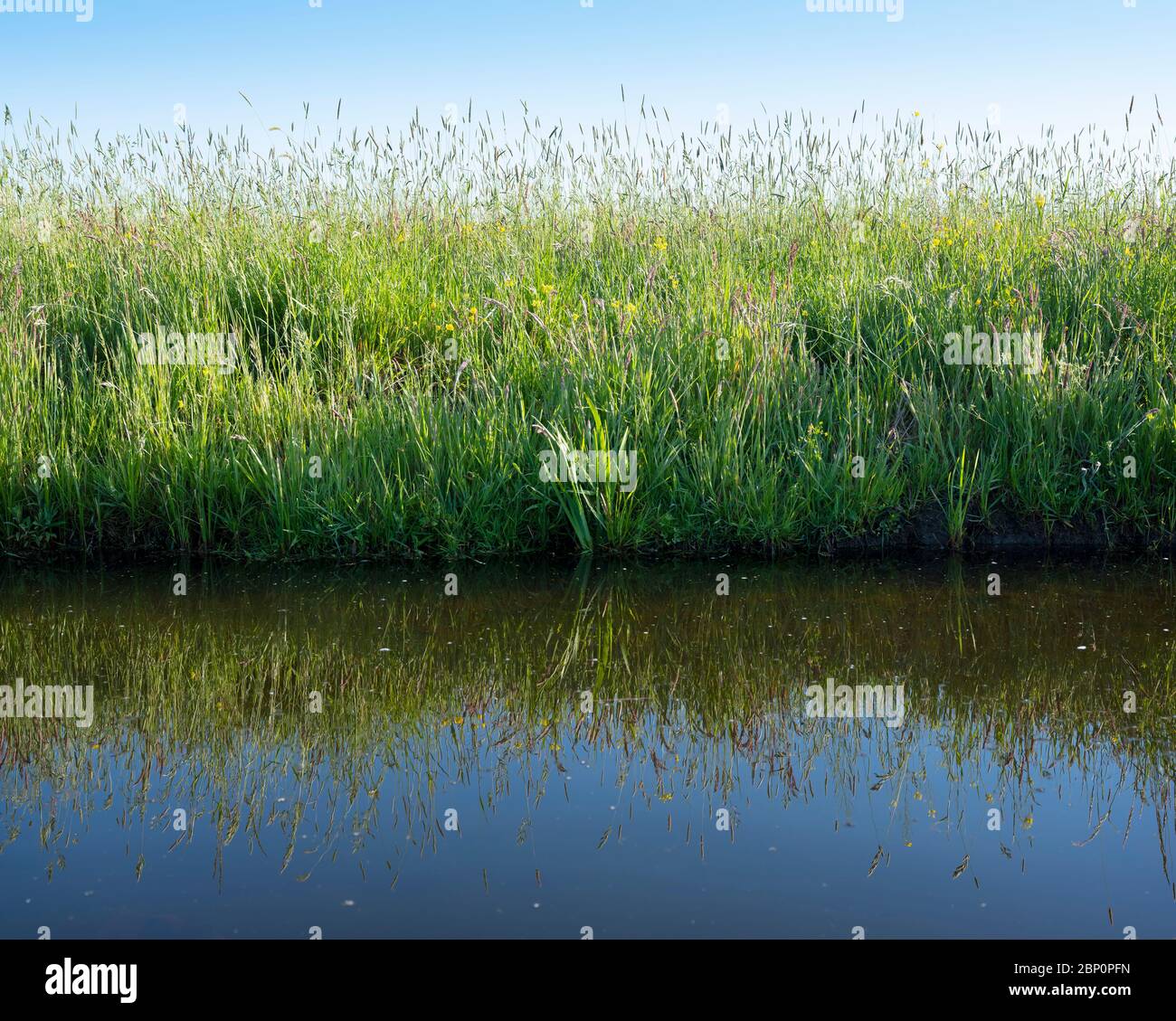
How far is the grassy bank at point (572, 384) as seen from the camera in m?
5.50

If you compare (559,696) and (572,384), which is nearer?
(559,696)

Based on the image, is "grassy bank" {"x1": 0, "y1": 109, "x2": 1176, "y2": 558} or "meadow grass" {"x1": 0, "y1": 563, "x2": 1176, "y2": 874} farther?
"grassy bank" {"x1": 0, "y1": 109, "x2": 1176, "y2": 558}

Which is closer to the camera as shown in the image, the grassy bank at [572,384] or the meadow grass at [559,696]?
the meadow grass at [559,696]

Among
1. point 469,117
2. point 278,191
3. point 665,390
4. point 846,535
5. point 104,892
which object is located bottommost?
point 104,892

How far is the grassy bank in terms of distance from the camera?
550cm

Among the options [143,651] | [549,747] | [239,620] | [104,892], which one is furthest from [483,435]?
[104,892]

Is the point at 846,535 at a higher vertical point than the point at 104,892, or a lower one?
higher

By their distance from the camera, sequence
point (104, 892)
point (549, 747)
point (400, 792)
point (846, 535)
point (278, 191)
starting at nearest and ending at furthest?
point (104, 892), point (400, 792), point (549, 747), point (846, 535), point (278, 191)

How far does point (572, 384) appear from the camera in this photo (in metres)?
5.82

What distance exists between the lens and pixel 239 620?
178 inches

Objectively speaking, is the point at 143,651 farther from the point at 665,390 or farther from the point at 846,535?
the point at 846,535

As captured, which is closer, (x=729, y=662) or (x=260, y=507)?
(x=729, y=662)

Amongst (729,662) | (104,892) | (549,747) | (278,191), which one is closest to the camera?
→ (104,892)

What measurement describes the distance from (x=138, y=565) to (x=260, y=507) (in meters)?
0.68
